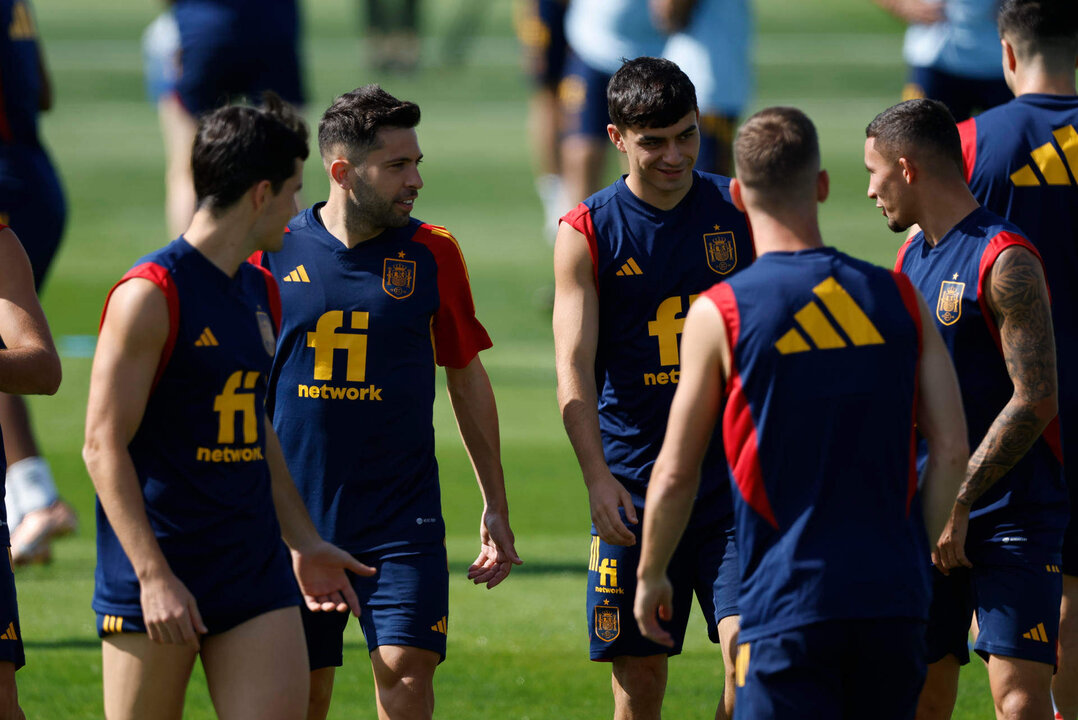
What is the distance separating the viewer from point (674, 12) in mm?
12195

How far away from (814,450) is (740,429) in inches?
7.7

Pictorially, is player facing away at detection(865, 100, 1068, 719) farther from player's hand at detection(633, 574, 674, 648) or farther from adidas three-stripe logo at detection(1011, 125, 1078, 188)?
player's hand at detection(633, 574, 674, 648)

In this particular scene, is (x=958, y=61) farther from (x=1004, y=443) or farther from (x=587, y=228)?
(x=1004, y=443)

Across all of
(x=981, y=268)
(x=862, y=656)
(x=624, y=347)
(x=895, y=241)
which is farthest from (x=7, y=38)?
(x=895, y=241)

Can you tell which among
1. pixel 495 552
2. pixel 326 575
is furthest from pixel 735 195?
pixel 326 575

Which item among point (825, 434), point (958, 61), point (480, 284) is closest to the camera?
point (825, 434)

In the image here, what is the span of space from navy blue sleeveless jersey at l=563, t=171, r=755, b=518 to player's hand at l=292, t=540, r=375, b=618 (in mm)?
1123

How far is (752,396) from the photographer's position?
4.07 m

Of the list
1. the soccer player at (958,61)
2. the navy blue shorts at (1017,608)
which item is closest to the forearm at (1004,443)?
the navy blue shorts at (1017,608)

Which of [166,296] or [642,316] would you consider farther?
[642,316]

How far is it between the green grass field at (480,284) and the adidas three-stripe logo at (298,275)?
2014 mm

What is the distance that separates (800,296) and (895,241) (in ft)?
51.3

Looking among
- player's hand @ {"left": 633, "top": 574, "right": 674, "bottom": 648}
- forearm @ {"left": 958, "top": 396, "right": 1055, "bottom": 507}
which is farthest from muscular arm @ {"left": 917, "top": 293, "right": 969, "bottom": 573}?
forearm @ {"left": 958, "top": 396, "right": 1055, "bottom": 507}

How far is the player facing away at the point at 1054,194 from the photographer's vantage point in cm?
573
